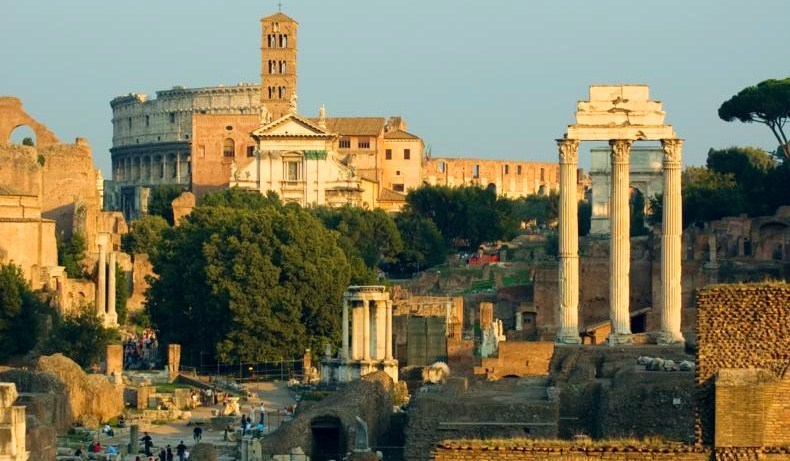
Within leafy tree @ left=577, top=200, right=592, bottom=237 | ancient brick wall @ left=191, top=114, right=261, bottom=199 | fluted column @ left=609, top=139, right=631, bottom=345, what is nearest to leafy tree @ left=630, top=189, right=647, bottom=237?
leafy tree @ left=577, top=200, right=592, bottom=237

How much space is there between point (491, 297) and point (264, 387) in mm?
17672

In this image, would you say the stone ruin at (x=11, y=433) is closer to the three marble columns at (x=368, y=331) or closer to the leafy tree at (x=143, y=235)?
the three marble columns at (x=368, y=331)

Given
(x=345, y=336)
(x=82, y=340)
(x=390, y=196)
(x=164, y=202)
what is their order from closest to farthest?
(x=345, y=336)
(x=82, y=340)
(x=164, y=202)
(x=390, y=196)

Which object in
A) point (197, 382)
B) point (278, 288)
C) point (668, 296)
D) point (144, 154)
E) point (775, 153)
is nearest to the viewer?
point (668, 296)

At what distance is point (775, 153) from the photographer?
333 ft

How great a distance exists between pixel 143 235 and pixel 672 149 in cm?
4532

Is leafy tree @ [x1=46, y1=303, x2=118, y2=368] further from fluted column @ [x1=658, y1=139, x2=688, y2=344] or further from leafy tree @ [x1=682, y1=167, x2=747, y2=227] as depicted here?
leafy tree @ [x1=682, y1=167, x2=747, y2=227]

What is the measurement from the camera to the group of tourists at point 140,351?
6925 cm

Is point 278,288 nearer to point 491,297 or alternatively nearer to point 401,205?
point 491,297

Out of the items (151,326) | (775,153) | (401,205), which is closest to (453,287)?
(151,326)

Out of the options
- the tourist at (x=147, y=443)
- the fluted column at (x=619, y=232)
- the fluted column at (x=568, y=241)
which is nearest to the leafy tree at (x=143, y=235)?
the fluted column at (x=568, y=241)

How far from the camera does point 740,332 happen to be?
2527 centimetres

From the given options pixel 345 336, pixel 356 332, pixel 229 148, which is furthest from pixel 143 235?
pixel 356 332

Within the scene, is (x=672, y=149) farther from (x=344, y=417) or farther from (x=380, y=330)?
(x=344, y=417)
